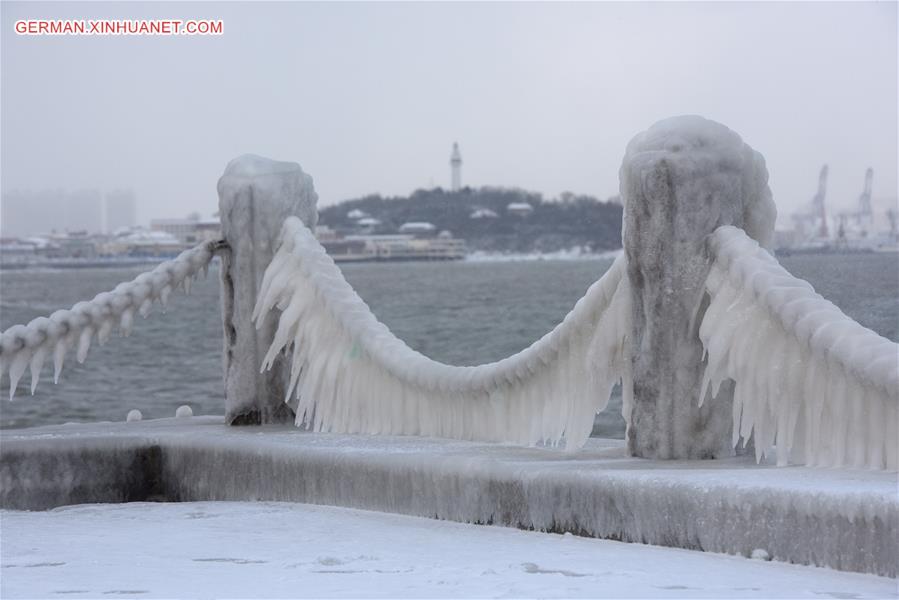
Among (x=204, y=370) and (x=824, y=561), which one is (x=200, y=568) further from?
(x=204, y=370)

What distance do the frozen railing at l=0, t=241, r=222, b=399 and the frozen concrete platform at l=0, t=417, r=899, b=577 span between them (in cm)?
44

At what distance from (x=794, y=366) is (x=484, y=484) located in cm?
135

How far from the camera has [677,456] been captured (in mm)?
6660

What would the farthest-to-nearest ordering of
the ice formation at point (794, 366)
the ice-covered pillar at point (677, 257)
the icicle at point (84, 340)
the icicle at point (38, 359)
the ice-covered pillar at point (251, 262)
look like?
1. the ice-covered pillar at point (251, 262)
2. the icicle at point (84, 340)
3. the icicle at point (38, 359)
4. the ice-covered pillar at point (677, 257)
5. the ice formation at point (794, 366)

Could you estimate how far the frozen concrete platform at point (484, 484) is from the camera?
17.4ft

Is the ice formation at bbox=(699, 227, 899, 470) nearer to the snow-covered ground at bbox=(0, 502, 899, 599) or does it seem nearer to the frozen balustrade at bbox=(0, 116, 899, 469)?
the frozen balustrade at bbox=(0, 116, 899, 469)

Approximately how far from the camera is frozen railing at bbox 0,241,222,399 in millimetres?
8922

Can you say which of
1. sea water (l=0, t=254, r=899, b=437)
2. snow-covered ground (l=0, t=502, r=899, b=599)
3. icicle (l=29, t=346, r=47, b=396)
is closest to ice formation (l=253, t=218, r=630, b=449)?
snow-covered ground (l=0, t=502, r=899, b=599)

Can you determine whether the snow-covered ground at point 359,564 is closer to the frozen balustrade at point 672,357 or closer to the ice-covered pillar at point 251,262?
the frozen balustrade at point 672,357

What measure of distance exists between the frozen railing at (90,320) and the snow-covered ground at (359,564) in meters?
2.05

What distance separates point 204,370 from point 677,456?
37.9 m

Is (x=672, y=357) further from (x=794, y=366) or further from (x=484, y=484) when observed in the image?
(x=484, y=484)

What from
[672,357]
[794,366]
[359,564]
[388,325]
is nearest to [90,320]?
[672,357]

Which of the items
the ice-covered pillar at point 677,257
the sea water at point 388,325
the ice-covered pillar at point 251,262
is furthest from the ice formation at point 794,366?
the sea water at point 388,325
